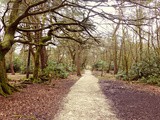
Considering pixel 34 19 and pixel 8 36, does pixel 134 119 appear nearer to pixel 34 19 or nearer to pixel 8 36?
pixel 8 36

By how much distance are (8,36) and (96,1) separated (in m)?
4.78

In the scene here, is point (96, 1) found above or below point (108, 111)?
above

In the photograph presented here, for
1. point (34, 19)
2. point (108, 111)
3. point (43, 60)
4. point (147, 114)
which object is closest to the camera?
point (147, 114)

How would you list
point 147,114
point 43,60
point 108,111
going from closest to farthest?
point 147,114 < point 108,111 < point 43,60

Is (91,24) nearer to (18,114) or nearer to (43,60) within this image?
(18,114)

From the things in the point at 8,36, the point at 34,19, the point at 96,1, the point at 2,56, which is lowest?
the point at 2,56

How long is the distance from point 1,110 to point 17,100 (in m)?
1.85

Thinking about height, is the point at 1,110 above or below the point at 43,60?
below

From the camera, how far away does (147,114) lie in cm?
781

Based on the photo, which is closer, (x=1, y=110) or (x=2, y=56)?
(x=1, y=110)

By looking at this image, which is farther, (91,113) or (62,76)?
(62,76)

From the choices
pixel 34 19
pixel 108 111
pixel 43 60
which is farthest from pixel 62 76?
pixel 108 111

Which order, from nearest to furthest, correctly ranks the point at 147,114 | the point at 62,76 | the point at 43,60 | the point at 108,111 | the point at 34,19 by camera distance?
1. the point at 147,114
2. the point at 108,111
3. the point at 34,19
4. the point at 43,60
5. the point at 62,76

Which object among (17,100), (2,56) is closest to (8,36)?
(2,56)
